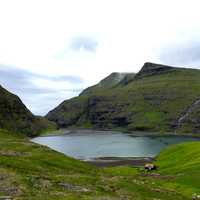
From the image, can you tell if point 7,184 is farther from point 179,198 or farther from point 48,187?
point 179,198

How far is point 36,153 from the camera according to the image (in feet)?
295

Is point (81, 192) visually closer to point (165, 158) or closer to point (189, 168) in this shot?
point (189, 168)

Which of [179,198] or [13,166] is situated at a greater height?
[13,166]

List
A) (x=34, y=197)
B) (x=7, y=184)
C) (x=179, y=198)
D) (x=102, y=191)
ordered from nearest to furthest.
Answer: (x=34, y=197) < (x=7, y=184) < (x=102, y=191) < (x=179, y=198)

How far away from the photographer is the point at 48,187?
5412 cm

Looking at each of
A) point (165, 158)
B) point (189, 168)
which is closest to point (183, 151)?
point (165, 158)

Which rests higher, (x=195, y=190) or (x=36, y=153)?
(x=36, y=153)

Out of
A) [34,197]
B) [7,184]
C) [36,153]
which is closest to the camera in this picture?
[34,197]

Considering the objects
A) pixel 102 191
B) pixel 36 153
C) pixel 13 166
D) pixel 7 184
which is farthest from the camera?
pixel 36 153

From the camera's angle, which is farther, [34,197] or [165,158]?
[165,158]

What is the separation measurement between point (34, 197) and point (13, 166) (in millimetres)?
21800

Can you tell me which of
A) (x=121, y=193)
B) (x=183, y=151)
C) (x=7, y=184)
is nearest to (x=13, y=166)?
(x=7, y=184)

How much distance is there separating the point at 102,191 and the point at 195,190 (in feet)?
70.7

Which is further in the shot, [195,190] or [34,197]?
[195,190]
